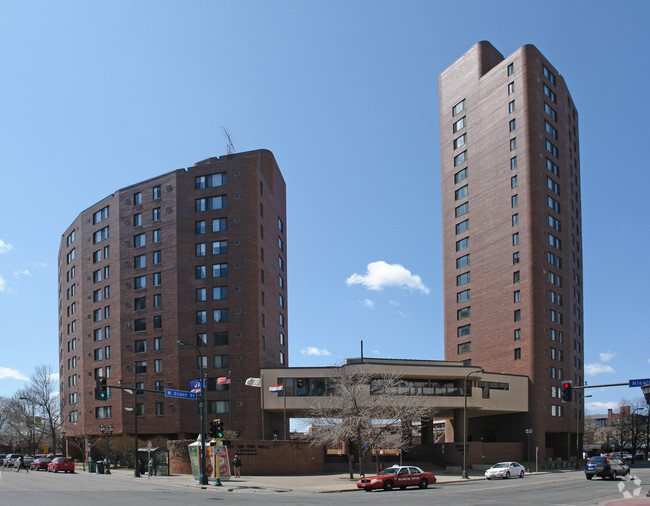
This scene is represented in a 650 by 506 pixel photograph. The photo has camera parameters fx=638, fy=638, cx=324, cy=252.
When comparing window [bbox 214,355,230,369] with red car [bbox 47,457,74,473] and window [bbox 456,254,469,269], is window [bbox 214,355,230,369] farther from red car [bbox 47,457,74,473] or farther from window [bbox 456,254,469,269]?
window [bbox 456,254,469,269]

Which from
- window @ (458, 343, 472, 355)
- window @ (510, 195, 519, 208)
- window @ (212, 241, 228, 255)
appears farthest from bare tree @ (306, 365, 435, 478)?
window @ (510, 195, 519, 208)

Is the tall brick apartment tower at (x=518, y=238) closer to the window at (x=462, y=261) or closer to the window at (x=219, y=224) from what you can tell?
the window at (x=462, y=261)

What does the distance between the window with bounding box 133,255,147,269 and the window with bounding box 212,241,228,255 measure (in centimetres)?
1018

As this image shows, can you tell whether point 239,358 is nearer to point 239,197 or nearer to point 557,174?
point 239,197

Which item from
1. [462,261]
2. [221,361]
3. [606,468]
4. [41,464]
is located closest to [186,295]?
[221,361]

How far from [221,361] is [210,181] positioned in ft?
72.0

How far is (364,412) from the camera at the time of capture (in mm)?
52625

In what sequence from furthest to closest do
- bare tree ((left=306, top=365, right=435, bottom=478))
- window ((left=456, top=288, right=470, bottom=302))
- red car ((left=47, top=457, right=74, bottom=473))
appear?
window ((left=456, top=288, right=470, bottom=302)) → red car ((left=47, top=457, right=74, bottom=473)) → bare tree ((left=306, top=365, right=435, bottom=478))

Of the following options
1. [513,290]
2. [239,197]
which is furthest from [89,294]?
[513,290]

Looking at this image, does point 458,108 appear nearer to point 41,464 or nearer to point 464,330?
point 464,330

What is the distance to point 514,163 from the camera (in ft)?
278

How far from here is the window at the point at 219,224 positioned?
3036 inches

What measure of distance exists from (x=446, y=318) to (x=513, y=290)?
47.5 ft

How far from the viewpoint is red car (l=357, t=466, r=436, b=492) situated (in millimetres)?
38906
